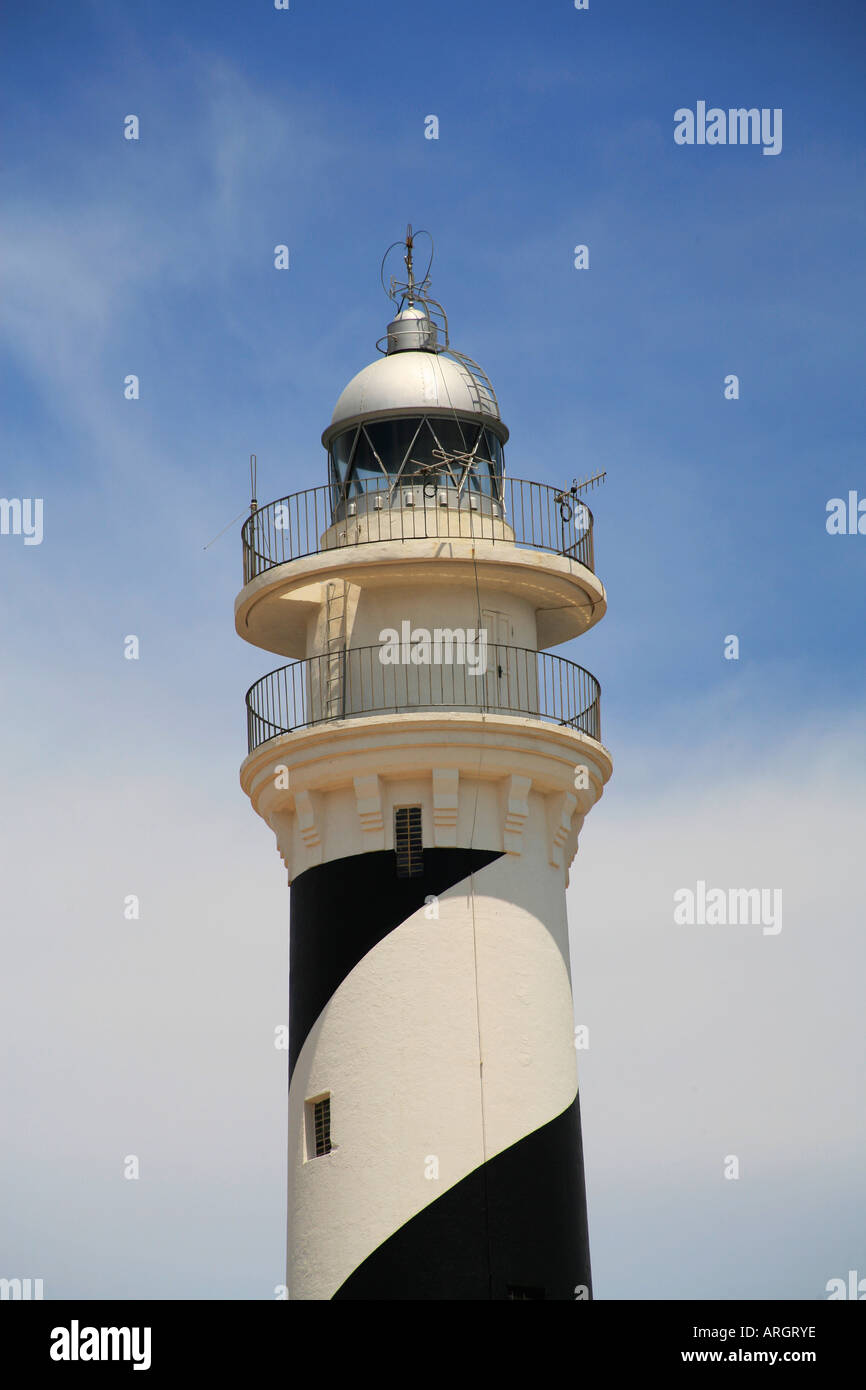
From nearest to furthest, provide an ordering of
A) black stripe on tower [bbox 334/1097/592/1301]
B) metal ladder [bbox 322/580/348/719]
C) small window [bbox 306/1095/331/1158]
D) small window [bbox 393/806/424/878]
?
black stripe on tower [bbox 334/1097/592/1301], small window [bbox 306/1095/331/1158], small window [bbox 393/806/424/878], metal ladder [bbox 322/580/348/719]

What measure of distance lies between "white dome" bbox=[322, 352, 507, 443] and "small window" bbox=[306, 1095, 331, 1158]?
8226 mm

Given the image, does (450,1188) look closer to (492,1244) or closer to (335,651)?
(492,1244)

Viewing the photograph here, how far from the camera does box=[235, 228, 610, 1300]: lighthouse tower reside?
27984 mm

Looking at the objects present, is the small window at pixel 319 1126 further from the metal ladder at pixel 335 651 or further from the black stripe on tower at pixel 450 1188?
the metal ladder at pixel 335 651

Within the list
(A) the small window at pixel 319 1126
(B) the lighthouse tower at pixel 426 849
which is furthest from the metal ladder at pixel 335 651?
(A) the small window at pixel 319 1126

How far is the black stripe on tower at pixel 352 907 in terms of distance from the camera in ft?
94.7

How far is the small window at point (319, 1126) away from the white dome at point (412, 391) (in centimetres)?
823

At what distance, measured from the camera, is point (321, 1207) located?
28.4 m

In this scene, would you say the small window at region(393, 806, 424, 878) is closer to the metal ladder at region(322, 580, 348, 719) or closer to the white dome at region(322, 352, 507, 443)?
the metal ladder at region(322, 580, 348, 719)

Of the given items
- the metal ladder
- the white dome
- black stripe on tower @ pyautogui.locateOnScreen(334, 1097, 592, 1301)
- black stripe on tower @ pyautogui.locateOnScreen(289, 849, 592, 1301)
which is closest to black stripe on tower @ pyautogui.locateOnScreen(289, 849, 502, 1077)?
black stripe on tower @ pyautogui.locateOnScreen(289, 849, 592, 1301)
